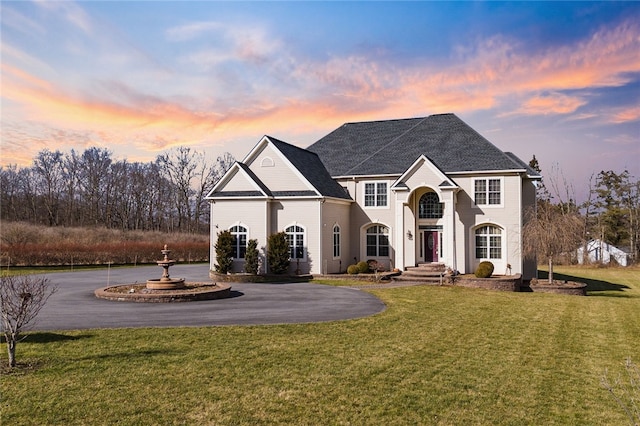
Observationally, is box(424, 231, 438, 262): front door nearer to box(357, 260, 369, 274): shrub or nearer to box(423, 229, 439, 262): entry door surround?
box(423, 229, 439, 262): entry door surround

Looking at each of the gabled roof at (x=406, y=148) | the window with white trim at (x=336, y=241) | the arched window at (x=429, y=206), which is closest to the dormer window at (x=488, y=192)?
the gabled roof at (x=406, y=148)

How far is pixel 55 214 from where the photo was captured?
213 ft

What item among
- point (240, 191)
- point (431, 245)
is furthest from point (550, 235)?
point (240, 191)

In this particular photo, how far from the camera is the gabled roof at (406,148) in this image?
2995 centimetres

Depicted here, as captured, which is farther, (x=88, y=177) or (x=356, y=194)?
(x=88, y=177)

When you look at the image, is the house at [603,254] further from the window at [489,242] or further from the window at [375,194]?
the window at [375,194]

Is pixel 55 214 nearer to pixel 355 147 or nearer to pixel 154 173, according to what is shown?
pixel 154 173

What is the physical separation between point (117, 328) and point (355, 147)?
25186mm

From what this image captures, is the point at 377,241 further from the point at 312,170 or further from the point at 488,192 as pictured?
the point at 488,192

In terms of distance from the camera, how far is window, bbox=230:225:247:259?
29.5 metres

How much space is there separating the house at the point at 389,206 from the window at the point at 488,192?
57mm

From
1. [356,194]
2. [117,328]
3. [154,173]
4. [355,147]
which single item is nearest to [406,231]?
[356,194]

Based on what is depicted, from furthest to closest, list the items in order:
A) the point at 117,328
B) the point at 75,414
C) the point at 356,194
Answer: the point at 356,194, the point at 117,328, the point at 75,414

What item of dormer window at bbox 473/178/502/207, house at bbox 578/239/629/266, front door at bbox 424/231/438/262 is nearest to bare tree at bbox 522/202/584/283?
dormer window at bbox 473/178/502/207
